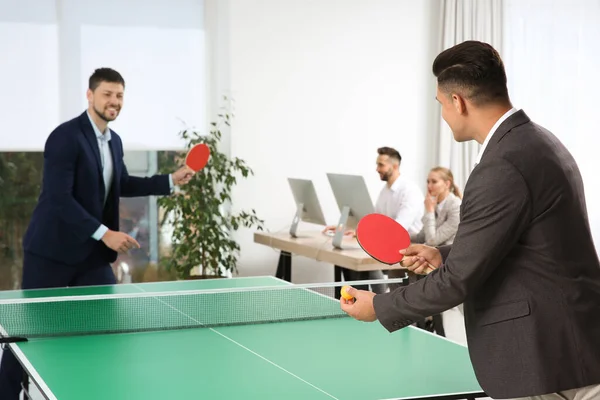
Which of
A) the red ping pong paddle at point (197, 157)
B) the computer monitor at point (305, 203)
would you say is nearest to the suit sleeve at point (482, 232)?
the red ping pong paddle at point (197, 157)

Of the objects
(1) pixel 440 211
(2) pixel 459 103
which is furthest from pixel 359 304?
(1) pixel 440 211

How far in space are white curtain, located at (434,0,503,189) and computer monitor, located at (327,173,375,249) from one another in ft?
6.34

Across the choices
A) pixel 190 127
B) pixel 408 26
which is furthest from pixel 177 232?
pixel 408 26

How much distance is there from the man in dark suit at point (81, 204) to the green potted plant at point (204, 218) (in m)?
2.40

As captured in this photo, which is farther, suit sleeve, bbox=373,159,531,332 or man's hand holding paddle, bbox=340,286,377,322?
man's hand holding paddle, bbox=340,286,377,322

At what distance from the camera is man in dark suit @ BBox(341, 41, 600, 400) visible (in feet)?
6.66

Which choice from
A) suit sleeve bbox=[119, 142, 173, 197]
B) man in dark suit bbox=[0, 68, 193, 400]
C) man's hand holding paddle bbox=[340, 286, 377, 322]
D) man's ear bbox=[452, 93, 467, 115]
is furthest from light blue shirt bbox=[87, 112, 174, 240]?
man's ear bbox=[452, 93, 467, 115]

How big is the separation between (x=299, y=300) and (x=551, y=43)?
4.90 metres

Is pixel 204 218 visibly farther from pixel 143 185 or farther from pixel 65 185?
pixel 65 185

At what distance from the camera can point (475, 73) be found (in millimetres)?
2090

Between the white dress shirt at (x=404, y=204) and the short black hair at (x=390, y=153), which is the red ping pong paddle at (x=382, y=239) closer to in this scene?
the white dress shirt at (x=404, y=204)

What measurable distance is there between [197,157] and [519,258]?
10.1 ft

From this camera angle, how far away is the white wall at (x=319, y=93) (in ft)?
25.7

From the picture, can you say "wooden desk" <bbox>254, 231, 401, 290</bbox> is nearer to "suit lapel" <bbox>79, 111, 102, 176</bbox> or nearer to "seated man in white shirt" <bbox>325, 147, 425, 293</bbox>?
"seated man in white shirt" <bbox>325, 147, 425, 293</bbox>
